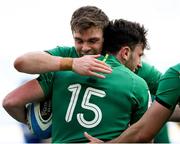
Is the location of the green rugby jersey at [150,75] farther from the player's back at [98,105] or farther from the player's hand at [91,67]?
the player's hand at [91,67]

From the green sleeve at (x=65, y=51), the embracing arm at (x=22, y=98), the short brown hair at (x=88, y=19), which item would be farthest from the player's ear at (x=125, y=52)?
the embracing arm at (x=22, y=98)

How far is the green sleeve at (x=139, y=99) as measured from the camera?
3.80m

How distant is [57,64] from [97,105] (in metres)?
0.34

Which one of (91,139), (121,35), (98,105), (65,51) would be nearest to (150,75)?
(121,35)

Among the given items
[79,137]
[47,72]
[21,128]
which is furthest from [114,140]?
[21,128]

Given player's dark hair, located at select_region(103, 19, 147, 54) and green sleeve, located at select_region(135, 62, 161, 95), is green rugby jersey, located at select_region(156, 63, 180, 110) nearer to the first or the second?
player's dark hair, located at select_region(103, 19, 147, 54)

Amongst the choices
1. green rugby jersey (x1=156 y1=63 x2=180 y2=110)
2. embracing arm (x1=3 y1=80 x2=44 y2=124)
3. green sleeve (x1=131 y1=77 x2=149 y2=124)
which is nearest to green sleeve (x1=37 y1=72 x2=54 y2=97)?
embracing arm (x1=3 y1=80 x2=44 y2=124)

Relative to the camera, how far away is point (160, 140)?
15.7ft

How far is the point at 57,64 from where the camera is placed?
3.84m

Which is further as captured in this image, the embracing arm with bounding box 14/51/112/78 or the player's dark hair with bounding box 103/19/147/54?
the player's dark hair with bounding box 103/19/147/54

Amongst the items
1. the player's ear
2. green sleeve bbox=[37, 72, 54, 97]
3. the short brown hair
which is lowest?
green sleeve bbox=[37, 72, 54, 97]

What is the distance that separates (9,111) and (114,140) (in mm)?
791

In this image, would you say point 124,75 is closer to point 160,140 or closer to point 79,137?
point 79,137

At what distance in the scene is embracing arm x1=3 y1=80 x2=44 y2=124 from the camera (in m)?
3.93
